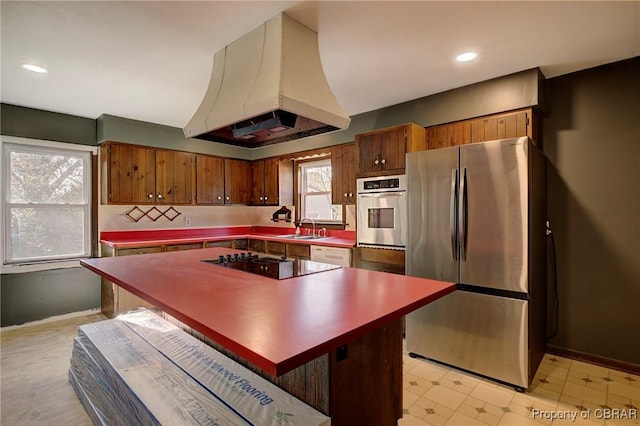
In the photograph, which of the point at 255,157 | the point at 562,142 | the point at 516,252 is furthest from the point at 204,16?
the point at 255,157

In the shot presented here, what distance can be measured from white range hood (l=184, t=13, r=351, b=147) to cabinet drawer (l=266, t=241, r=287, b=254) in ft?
7.92

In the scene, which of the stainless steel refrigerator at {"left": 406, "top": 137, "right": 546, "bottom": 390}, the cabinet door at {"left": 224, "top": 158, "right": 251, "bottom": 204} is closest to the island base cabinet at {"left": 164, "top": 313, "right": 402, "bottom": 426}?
the stainless steel refrigerator at {"left": 406, "top": 137, "right": 546, "bottom": 390}

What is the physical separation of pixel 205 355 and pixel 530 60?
10.7 feet

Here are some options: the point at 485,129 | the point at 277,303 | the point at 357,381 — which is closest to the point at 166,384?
the point at 277,303

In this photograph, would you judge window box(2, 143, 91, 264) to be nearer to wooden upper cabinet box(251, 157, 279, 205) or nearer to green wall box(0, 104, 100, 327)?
green wall box(0, 104, 100, 327)

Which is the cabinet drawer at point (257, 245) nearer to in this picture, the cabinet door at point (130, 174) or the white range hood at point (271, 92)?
the cabinet door at point (130, 174)

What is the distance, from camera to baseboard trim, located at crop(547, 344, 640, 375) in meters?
2.61

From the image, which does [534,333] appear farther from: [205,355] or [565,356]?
[205,355]

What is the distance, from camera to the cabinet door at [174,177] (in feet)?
14.8

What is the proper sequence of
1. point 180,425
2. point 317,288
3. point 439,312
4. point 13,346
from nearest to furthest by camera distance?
1. point 180,425
2. point 317,288
3. point 439,312
4. point 13,346

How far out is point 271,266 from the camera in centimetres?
228

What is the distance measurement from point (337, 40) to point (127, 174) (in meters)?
3.34

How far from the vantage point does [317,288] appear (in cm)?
164

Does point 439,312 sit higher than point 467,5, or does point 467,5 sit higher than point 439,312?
point 467,5
